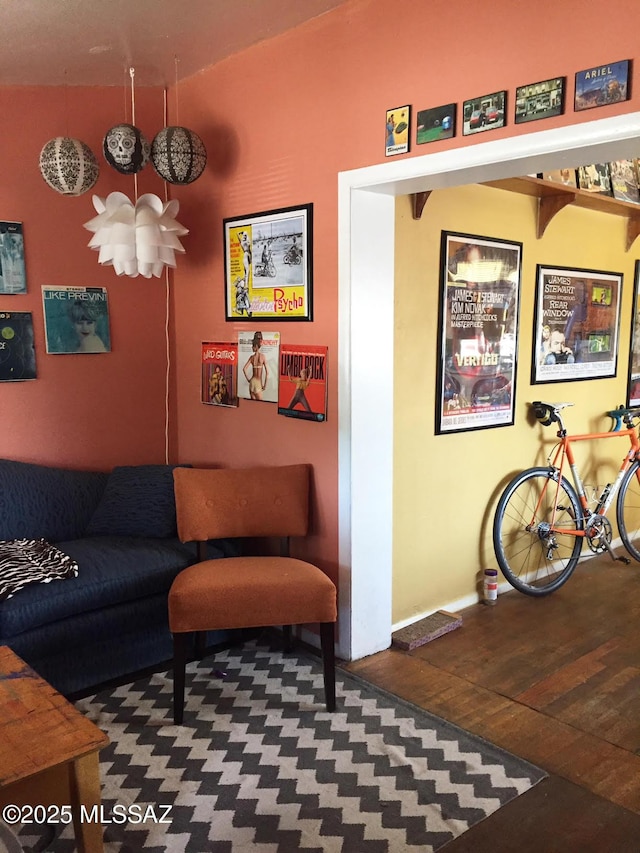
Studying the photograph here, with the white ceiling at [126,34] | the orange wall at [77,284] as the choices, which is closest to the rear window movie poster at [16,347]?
the orange wall at [77,284]

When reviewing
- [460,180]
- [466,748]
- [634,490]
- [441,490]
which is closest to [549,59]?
[460,180]

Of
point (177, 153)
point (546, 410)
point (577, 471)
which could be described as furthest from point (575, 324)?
point (177, 153)

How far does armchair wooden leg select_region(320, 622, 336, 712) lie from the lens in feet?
8.35

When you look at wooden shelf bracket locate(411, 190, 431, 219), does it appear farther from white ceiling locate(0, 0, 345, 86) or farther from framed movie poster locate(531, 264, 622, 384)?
framed movie poster locate(531, 264, 622, 384)

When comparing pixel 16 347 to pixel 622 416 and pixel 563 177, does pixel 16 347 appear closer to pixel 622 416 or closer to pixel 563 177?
pixel 563 177

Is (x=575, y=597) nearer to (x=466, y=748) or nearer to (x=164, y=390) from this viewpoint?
(x=466, y=748)

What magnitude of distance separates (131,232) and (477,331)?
1.65 metres

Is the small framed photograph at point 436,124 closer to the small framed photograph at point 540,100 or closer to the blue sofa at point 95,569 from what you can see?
the small framed photograph at point 540,100

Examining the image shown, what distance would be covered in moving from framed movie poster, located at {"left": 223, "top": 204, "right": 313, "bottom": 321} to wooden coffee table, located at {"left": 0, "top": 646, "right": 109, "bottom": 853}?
1.79m

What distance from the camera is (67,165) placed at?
2.92 meters

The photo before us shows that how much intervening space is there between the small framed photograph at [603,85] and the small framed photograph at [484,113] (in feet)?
0.81

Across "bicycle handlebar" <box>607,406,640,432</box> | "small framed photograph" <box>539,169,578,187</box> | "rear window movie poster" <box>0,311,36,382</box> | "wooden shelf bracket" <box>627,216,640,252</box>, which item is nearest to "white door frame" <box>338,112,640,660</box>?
"small framed photograph" <box>539,169,578,187</box>

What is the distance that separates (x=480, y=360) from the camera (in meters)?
3.46

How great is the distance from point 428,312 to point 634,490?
2189mm
